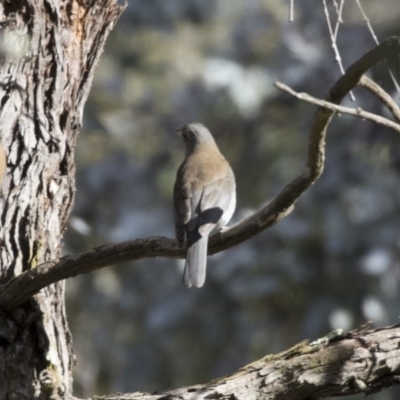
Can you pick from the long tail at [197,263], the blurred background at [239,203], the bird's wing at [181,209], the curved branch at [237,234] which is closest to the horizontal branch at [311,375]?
the curved branch at [237,234]

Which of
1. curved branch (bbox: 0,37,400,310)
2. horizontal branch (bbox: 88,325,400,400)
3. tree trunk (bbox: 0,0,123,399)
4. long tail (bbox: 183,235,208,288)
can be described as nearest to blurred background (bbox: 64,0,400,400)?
long tail (bbox: 183,235,208,288)

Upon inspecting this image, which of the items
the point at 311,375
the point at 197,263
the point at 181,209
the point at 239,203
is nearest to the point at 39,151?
the point at 197,263

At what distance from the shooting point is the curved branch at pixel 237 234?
337 centimetres

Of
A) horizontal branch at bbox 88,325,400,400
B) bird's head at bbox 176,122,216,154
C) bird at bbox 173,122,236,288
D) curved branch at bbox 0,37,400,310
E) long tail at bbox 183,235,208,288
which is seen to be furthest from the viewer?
bird's head at bbox 176,122,216,154

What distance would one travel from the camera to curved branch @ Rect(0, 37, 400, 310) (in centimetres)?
337

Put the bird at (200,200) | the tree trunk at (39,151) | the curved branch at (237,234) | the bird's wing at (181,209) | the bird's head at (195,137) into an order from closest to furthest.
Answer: the curved branch at (237,234) < the tree trunk at (39,151) < the bird at (200,200) < the bird's wing at (181,209) < the bird's head at (195,137)

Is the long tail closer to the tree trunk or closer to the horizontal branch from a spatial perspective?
the tree trunk

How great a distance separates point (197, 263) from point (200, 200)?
0.82m

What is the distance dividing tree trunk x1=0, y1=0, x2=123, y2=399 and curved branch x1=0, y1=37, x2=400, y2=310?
0.60 ft

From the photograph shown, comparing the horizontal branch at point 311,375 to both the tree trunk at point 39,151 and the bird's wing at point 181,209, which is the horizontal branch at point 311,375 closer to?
the tree trunk at point 39,151

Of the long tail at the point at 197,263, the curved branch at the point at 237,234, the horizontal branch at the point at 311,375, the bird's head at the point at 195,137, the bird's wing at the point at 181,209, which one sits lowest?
the horizontal branch at the point at 311,375

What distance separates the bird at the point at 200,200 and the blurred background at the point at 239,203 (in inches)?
58.8

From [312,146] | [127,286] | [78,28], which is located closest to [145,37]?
[127,286]

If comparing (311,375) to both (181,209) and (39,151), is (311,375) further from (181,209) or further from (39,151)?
(181,209)
